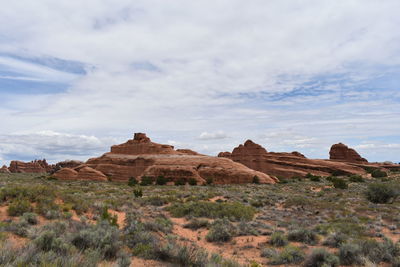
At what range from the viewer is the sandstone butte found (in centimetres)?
4656

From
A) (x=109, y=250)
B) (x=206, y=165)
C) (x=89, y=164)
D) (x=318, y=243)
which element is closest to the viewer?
(x=109, y=250)

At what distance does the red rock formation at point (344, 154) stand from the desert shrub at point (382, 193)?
59.4 meters

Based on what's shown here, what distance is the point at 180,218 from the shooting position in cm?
1491

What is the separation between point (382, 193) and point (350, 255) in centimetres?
1523

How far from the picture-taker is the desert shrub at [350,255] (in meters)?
7.84

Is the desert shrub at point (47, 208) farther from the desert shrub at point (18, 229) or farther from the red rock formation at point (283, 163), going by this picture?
the red rock formation at point (283, 163)

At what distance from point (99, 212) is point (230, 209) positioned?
7050 mm

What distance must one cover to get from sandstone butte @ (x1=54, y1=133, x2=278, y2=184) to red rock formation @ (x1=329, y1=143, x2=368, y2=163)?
36.3 meters

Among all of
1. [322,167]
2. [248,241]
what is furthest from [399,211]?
[322,167]

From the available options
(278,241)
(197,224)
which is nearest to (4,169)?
(197,224)

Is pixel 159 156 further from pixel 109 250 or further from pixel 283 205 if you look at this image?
pixel 109 250

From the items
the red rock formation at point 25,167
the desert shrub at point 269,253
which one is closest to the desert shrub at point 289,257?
the desert shrub at point 269,253

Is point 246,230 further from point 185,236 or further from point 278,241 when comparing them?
point 185,236

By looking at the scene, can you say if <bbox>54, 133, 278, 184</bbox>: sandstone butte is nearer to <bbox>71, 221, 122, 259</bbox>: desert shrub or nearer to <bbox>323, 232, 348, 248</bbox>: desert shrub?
<bbox>323, 232, 348, 248</bbox>: desert shrub
